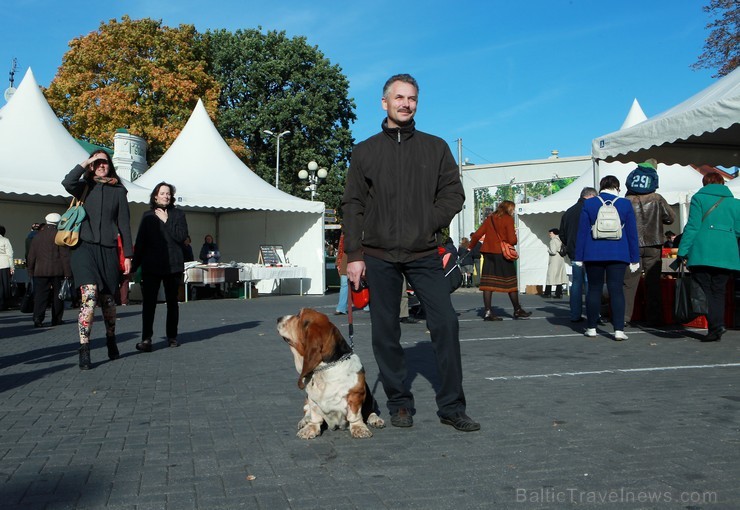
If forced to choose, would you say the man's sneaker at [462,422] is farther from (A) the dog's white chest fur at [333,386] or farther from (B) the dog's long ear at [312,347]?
(B) the dog's long ear at [312,347]

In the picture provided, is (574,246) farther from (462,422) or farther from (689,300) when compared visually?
(462,422)

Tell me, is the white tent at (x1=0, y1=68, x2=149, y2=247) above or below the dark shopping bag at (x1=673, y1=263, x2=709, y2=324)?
above

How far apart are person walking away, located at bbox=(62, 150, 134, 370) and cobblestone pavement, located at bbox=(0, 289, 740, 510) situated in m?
0.56

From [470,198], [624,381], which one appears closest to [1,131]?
[624,381]

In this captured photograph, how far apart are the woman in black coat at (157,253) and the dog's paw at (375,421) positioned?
15.4 ft

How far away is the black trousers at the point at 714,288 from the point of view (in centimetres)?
809

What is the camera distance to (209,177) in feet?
67.2

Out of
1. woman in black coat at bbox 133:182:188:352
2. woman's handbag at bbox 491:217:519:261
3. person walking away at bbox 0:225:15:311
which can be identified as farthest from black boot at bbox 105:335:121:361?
person walking away at bbox 0:225:15:311

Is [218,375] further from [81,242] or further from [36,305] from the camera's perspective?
[36,305]

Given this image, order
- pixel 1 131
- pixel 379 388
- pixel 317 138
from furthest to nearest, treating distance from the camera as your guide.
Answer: pixel 317 138 < pixel 1 131 < pixel 379 388

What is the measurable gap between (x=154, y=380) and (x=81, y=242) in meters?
1.73

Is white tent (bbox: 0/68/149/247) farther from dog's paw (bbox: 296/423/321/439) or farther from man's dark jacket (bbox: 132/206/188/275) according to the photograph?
dog's paw (bbox: 296/423/321/439)

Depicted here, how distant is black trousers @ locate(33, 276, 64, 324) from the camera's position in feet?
39.5

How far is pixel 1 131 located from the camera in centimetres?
1700
